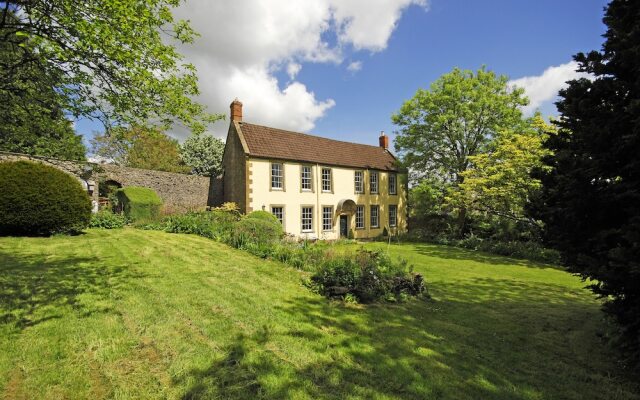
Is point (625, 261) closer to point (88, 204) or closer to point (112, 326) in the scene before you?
point (112, 326)

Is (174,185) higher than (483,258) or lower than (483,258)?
higher

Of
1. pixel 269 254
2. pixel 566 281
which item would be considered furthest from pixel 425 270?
pixel 269 254

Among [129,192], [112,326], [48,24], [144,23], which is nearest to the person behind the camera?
[112,326]

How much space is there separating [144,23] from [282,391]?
7.18m

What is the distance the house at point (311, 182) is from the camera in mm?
22266

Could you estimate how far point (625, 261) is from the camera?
382 cm

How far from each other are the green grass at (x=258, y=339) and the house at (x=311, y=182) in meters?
13.3

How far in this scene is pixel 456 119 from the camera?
24734 mm

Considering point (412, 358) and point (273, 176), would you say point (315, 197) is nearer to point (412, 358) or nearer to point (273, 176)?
point (273, 176)

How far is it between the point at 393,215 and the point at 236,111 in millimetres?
16939

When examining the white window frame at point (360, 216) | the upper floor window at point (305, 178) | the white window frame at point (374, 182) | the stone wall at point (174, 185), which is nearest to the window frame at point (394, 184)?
the white window frame at point (374, 182)

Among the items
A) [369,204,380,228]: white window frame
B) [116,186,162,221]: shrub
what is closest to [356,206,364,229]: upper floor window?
[369,204,380,228]: white window frame

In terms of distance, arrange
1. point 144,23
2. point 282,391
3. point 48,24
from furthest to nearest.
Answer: point 144,23
point 48,24
point 282,391

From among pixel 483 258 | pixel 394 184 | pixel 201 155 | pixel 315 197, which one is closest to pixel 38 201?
pixel 315 197
